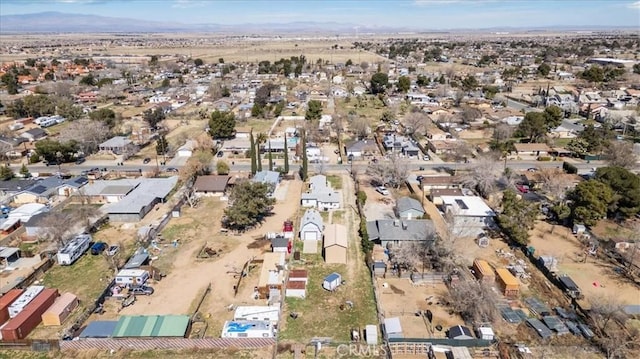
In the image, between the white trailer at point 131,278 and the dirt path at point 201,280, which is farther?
the white trailer at point 131,278

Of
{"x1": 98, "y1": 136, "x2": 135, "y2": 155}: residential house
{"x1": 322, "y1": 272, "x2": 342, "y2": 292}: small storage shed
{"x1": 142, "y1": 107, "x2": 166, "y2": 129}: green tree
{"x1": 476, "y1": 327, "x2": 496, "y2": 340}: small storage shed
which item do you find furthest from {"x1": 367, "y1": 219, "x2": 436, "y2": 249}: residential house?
{"x1": 142, "y1": 107, "x2": 166, "y2": 129}: green tree

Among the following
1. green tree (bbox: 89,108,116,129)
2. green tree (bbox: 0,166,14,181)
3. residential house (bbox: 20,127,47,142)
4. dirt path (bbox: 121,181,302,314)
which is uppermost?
green tree (bbox: 89,108,116,129)

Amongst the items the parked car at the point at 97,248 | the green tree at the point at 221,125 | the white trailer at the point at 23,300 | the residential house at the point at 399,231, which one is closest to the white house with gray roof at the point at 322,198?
the residential house at the point at 399,231

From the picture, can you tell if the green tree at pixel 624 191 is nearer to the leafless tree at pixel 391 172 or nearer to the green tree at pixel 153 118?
the leafless tree at pixel 391 172

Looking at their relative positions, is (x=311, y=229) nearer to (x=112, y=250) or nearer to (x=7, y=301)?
(x=112, y=250)

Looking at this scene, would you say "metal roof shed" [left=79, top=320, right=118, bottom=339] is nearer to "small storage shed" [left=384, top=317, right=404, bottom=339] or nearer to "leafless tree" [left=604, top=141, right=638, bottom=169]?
"small storage shed" [left=384, top=317, right=404, bottom=339]
